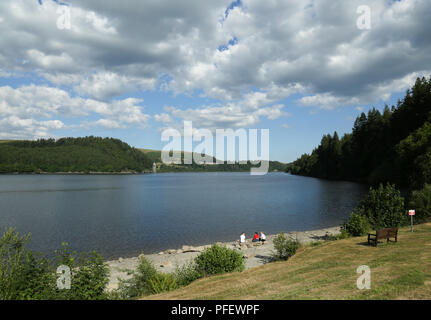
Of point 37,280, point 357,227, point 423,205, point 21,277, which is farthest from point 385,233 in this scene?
point 21,277

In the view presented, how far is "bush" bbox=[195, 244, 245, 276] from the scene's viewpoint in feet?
51.2

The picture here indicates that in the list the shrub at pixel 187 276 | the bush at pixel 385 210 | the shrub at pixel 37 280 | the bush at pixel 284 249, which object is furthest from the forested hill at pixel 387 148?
the shrub at pixel 37 280

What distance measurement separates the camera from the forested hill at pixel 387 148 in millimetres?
49344

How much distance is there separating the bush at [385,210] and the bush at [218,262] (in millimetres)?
15198

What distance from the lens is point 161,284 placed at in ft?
43.7

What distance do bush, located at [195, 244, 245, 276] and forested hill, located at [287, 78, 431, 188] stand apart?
124 feet

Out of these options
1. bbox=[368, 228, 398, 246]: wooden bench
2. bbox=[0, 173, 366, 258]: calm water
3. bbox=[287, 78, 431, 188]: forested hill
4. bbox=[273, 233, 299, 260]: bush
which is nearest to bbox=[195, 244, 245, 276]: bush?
bbox=[273, 233, 299, 260]: bush

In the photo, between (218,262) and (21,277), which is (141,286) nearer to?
(218,262)

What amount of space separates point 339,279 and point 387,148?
298ft

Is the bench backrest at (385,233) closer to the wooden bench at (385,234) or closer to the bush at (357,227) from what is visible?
the wooden bench at (385,234)

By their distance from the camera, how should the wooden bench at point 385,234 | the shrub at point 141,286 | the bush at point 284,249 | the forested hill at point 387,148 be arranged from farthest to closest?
the forested hill at point 387,148
the bush at point 284,249
the wooden bench at point 385,234
the shrub at point 141,286

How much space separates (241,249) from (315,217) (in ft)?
74.7

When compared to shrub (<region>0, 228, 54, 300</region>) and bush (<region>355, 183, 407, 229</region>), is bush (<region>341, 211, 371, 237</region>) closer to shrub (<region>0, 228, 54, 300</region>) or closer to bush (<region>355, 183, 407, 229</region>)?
bush (<region>355, 183, 407, 229</region>)
